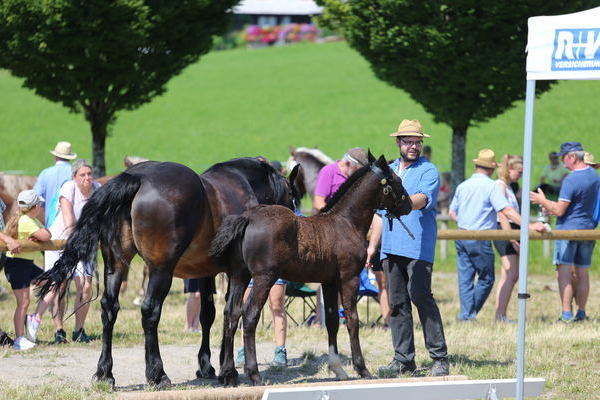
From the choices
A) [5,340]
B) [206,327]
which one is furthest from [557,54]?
[5,340]

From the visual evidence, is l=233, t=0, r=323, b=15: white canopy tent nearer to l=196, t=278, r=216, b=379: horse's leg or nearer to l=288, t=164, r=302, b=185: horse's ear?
l=288, t=164, r=302, b=185: horse's ear

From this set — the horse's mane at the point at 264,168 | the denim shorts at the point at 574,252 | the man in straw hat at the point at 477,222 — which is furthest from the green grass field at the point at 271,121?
the horse's mane at the point at 264,168

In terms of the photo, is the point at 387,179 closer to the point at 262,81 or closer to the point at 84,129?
the point at 84,129

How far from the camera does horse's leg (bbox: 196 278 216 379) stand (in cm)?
820

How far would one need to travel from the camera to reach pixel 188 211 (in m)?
7.49

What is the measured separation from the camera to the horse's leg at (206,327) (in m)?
8.20

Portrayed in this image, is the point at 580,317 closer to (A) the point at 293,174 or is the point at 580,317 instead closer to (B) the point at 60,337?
(A) the point at 293,174

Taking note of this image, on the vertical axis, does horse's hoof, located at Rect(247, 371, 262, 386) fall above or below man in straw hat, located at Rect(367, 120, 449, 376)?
below

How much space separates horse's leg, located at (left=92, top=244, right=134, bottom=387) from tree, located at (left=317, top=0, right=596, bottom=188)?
11989mm

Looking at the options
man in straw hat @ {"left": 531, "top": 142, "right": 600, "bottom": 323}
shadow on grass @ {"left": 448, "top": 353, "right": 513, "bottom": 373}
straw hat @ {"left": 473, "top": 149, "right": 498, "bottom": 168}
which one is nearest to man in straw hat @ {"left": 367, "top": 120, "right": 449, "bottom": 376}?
shadow on grass @ {"left": 448, "top": 353, "right": 513, "bottom": 373}

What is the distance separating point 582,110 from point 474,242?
30977mm

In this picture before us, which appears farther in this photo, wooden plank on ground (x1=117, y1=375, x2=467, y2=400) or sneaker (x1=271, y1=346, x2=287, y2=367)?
sneaker (x1=271, y1=346, x2=287, y2=367)

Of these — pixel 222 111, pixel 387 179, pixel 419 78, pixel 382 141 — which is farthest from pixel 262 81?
pixel 387 179

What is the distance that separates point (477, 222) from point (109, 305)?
5.46m
